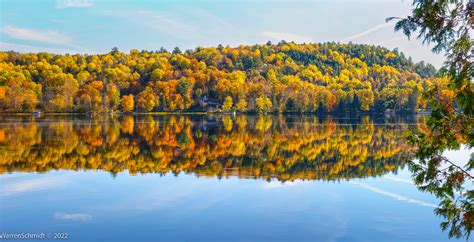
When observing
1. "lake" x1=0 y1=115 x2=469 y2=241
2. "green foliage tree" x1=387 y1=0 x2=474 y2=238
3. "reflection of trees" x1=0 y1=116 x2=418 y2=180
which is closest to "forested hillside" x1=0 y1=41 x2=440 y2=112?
"reflection of trees" x1=0 y1=116 x2=418 y2=180

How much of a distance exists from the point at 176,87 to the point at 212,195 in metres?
123

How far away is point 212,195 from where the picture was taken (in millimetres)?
17094

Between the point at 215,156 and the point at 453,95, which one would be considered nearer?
the point at 453,95

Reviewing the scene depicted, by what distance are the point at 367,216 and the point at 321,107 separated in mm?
119412

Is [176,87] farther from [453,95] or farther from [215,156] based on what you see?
[453,95]

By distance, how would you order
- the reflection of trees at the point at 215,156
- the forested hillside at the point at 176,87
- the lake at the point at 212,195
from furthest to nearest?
the forested hillside at the point at 176,87 → the reflection of trees at the point at 215,156 → the lake at the point at 212,195

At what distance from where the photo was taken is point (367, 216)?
1427cm

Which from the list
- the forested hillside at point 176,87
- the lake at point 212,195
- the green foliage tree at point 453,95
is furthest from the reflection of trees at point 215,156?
the forested hillside at point 176,87

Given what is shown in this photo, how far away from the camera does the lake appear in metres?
12.7

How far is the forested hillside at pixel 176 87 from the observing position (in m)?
118

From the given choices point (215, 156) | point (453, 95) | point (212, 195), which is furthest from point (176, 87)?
point (453, 95)

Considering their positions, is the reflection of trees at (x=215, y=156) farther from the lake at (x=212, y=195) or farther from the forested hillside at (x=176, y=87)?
the forested hillside at (x=176, y=87)

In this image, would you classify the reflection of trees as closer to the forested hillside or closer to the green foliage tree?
the green foliage tree

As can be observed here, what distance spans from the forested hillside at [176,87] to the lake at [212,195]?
8942 cm
